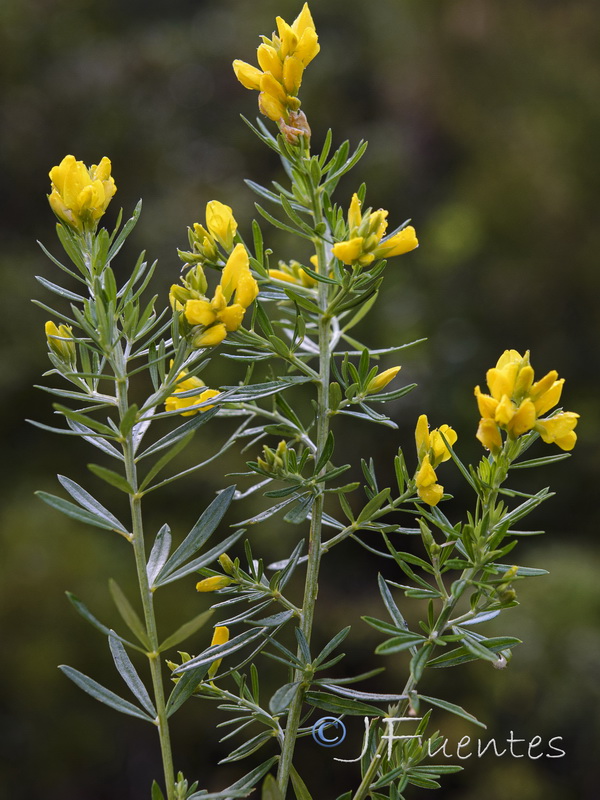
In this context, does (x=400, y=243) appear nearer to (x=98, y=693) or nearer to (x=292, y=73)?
(x=292, y=73)

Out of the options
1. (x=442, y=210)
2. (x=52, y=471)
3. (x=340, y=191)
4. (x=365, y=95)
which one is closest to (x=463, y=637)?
(x=52, y=471)

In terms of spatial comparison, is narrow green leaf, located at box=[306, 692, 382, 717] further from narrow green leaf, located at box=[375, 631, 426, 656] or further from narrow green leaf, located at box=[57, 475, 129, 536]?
narrow green leaf, located at box=[57, 475, 129, 536]

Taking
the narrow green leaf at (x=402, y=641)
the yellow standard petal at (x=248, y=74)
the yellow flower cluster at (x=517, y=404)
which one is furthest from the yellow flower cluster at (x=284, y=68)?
the narrow green leaf at (x=402, y=641)

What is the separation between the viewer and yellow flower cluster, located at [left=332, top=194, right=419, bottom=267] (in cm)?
43

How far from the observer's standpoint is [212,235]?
0.48 m

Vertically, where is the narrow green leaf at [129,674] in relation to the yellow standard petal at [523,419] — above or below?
below

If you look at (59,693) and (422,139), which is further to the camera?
(422,139)

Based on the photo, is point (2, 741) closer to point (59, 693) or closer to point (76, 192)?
point (59, 693)

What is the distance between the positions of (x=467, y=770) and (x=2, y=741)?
Answer: 1513 millimetres

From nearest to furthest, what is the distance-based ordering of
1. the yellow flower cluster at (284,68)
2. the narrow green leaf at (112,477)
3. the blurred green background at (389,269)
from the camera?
1. the narrow green leaf at (112,477)
2. the yellow flower cluster at (284,68)
3. the blurred green background at (389,269)

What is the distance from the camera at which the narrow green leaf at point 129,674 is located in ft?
1.43

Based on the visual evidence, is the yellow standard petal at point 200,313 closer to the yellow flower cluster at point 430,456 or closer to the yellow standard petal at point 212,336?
the yellow standard petal at point 212,336

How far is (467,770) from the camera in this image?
8.32 ft

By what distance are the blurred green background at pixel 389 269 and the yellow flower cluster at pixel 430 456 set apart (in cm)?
210
